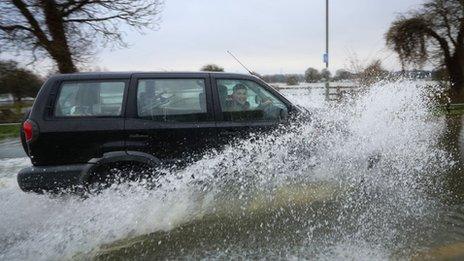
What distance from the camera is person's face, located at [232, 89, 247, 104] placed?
565cm

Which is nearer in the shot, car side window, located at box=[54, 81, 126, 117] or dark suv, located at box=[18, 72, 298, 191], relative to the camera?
dark suv, located at box=[18, 72, 298, 191]

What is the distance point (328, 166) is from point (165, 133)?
2.17m

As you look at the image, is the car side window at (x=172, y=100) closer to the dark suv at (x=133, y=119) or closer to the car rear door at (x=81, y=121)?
the dark suv at (x=133, y=119)

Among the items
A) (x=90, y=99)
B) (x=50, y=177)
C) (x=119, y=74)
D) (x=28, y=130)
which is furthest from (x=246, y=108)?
(x=28, y=130)

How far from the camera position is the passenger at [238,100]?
18.4 feet

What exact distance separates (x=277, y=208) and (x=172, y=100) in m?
1.86

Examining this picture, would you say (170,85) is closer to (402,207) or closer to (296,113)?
(296,113)

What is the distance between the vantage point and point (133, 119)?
211 inches

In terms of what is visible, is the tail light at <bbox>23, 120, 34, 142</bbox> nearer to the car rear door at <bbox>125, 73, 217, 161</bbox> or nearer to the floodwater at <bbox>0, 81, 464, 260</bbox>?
the floodwater at <bbox>0, 81, 464, 260</bbox>

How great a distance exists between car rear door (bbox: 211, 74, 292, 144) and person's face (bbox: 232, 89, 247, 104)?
27 mm

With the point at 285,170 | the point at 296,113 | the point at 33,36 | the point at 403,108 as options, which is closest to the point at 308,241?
the point at 285,170

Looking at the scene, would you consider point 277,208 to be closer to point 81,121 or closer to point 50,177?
point 81,121

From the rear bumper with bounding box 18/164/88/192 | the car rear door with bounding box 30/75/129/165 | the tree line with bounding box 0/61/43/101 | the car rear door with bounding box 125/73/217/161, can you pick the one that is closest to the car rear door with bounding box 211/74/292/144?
the car rear door with bounding box 125/73/217/161

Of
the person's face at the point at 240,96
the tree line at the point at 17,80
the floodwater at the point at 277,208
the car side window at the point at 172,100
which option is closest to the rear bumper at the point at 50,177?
the floodwater at the point at 277,208
